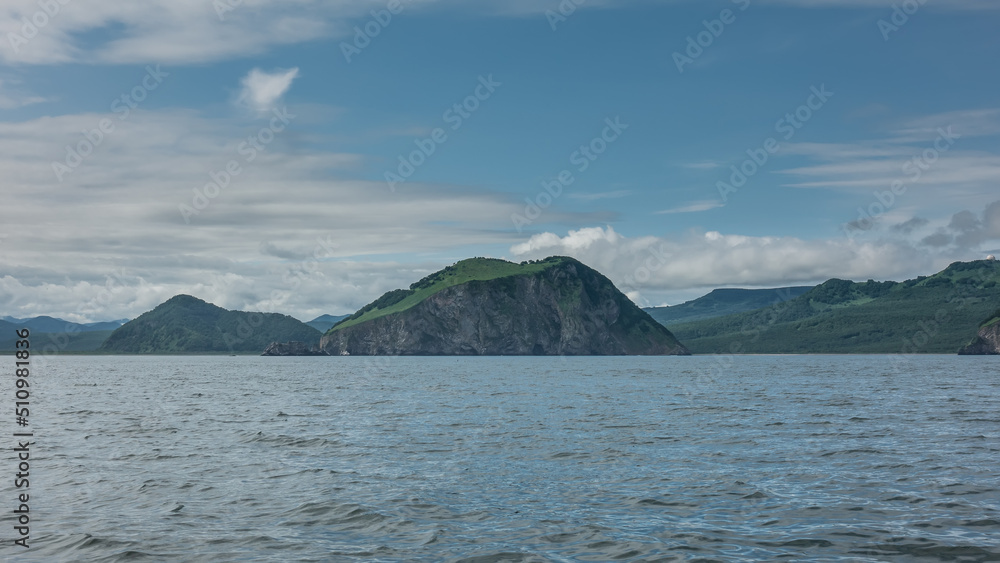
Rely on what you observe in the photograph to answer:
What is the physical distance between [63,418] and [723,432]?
181 feet

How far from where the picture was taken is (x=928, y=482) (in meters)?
30.2

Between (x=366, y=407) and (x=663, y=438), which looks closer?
(x=663, y=438)

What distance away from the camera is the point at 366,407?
7162cm

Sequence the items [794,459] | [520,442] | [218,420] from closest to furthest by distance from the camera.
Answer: [794,459] < [520,442] < [218,420]

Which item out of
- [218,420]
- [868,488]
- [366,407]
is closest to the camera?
[868,488]

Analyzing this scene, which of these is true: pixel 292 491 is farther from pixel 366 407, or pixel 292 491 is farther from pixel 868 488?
pixel 366 407

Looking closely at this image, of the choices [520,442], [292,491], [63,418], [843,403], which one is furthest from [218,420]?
→ [843,403]

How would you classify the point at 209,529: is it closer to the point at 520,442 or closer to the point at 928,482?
the point at 520,442

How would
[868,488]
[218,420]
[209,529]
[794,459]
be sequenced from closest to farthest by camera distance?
[209,529] < [868,488] < [794,459] < [218,420]

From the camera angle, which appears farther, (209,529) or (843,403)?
(843,403)

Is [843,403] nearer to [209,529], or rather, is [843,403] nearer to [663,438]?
[663,438]

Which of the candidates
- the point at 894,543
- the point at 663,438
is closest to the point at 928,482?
the point at 894,543

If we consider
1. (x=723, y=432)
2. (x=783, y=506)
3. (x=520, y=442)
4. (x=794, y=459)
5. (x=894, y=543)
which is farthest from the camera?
(x=723, y=432)

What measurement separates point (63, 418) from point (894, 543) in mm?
64249
